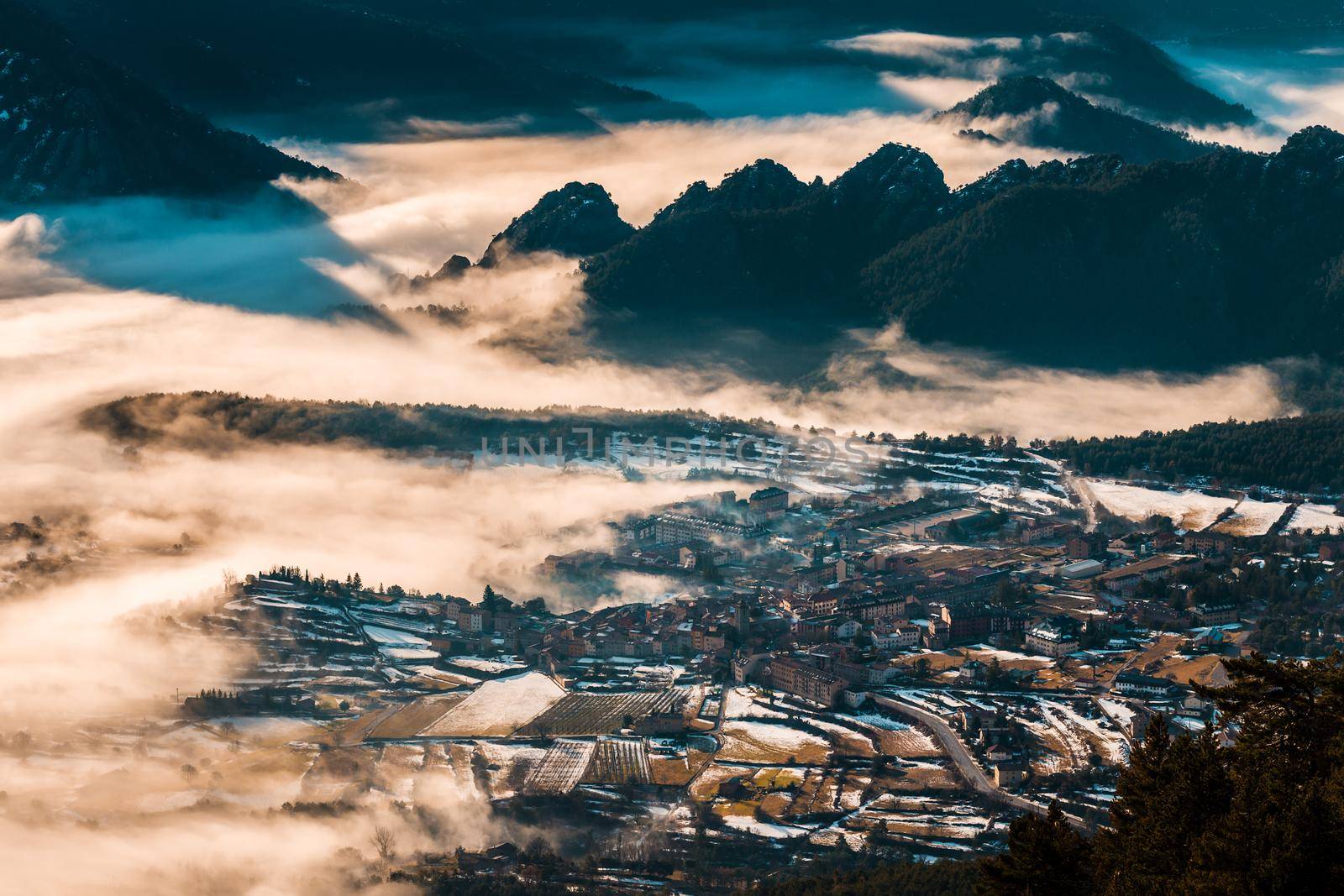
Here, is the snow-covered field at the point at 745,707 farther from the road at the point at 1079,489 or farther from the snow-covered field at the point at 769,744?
the road at the point at 1079,489

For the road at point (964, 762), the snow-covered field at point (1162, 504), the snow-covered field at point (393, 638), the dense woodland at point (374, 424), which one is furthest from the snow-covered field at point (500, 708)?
the dense woodland at point (374, 424)

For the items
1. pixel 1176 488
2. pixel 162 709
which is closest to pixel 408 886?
pixel 162 709

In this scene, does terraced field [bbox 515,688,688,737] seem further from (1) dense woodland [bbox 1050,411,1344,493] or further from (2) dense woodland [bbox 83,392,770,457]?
(2) dense woodland [bbox 83,392,770,457]

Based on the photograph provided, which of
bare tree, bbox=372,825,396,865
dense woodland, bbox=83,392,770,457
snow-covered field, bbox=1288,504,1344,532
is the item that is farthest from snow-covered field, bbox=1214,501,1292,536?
bare tree, bbox=372,825,396,865

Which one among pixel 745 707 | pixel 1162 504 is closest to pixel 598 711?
pixel 745 707

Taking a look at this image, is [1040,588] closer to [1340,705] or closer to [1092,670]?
[1092,670]

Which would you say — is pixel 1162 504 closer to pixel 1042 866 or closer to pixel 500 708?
pixel 500 708
